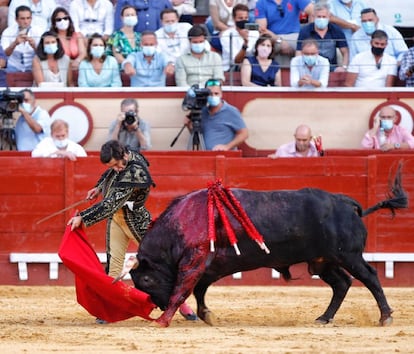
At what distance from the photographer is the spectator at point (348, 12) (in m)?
12.7

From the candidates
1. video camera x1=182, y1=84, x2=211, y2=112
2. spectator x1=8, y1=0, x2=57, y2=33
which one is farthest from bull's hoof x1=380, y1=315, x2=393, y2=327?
spectator x1=8, y1=0, x2=57, y2=33

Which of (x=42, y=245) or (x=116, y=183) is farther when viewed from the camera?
(x=42, y=245)

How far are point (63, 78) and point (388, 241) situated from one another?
338cm

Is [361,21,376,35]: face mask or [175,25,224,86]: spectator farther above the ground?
[361,21,376,35]: face mask

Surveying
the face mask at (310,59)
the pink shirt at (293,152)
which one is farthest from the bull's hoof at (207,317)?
the face mask at (310,59)

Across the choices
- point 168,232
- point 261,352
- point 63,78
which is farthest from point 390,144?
point 261,352

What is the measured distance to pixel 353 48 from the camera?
40.7 ft

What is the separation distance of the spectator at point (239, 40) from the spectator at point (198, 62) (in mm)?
249

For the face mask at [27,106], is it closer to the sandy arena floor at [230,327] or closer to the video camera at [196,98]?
the video camera at [196,98]

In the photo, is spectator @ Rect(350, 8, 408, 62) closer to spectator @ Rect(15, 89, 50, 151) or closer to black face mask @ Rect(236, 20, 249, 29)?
black face mask @ Rect(236, 20, 249, 29)

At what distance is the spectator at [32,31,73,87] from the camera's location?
468 inches

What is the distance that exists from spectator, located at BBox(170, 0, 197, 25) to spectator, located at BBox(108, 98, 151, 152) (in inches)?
58.1

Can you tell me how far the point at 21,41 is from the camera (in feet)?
39.7

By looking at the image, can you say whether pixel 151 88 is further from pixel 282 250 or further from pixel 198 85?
pixel 282 250
